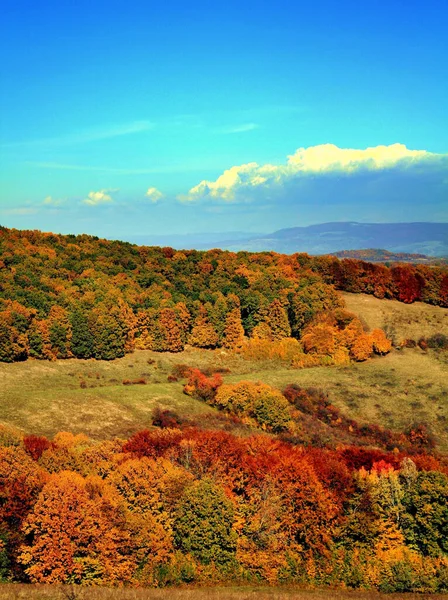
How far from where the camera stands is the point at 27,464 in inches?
1686

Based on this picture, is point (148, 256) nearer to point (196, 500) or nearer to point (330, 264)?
point (330, 264)

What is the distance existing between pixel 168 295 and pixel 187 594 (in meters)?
87.1

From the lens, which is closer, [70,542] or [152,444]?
[70,542]

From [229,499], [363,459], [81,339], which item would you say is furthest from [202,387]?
[229,499]

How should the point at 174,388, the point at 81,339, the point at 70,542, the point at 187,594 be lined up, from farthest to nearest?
the point at 81,339, the point at 174,388, the point at 70,542, the point at 187,594

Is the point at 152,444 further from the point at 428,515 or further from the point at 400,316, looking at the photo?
the point at 400,316

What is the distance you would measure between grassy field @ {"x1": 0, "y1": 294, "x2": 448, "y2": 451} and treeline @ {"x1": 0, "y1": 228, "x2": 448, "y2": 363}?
4.04m

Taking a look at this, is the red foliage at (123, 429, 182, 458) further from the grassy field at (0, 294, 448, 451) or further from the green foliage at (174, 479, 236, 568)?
the grassy field at (0, 294, 448, 451)

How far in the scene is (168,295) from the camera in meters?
121

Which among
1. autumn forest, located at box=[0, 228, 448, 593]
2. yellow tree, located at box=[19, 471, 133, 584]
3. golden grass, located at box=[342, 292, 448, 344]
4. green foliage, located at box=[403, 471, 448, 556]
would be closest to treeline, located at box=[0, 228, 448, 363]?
golden grass, located at box=[342, 292, 448, 344]

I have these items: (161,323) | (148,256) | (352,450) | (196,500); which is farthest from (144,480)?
(148,256)

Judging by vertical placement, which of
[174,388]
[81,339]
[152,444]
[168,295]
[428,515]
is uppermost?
[168,295]

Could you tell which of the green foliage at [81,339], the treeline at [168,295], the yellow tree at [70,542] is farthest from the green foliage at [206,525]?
the green foliage at [81,339]

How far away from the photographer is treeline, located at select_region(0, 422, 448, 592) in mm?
38031
